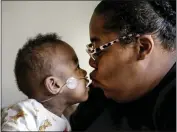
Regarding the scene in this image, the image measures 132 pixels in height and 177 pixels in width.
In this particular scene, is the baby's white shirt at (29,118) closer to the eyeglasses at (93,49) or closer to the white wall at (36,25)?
the white wall at (36,25)

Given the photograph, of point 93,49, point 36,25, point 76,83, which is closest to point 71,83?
point 76,83

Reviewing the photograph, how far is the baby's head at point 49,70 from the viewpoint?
0.69 metres

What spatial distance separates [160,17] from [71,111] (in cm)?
48

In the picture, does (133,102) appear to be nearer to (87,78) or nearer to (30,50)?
(87,78)

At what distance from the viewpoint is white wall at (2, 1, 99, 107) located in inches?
28.7

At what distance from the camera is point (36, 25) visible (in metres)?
0.77

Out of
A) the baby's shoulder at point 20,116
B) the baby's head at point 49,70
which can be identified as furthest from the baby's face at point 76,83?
the baby's shoulder at point 20,116

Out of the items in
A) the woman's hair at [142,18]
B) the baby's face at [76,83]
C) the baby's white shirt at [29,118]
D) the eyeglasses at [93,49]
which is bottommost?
the baby's white shirt at [29,118]

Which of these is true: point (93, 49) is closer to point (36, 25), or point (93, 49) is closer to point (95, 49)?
point (95, 49)

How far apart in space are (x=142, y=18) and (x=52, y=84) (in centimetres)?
35

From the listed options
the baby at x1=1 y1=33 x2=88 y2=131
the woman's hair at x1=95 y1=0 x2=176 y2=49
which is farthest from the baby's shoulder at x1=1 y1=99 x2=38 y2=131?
the woman's hair at x1=95 y1=0 x2=176 y2=49

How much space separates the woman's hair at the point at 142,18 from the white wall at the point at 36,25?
118 mm

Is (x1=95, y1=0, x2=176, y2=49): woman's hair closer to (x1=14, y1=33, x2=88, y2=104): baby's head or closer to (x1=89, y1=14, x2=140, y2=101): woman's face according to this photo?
(x1=89, y1=14, x2=140, y2=101): woman's face

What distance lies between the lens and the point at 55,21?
0.78 m
